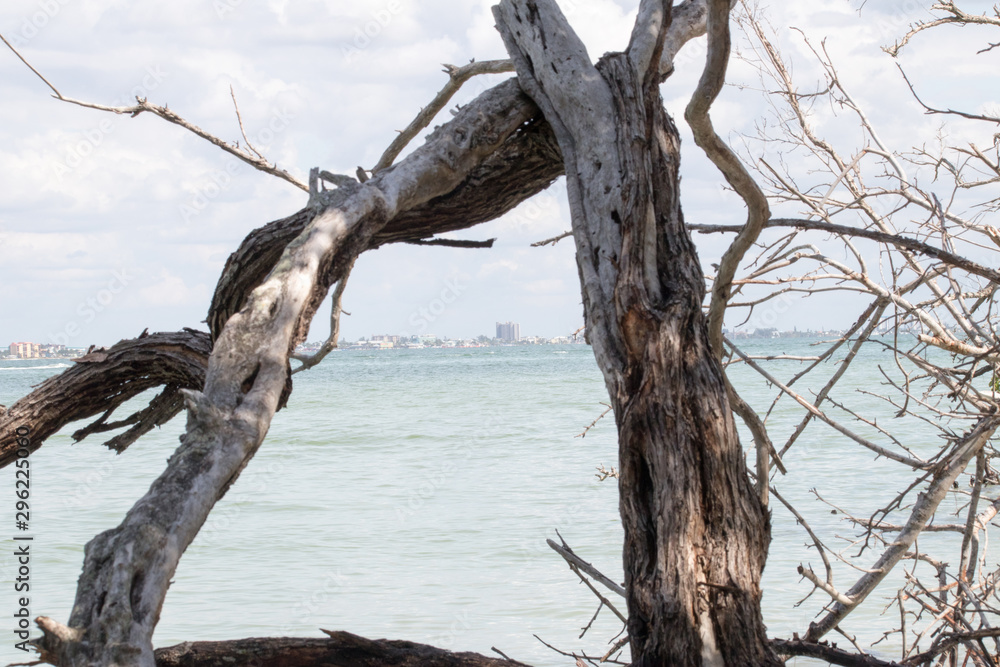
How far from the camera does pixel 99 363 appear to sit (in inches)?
103

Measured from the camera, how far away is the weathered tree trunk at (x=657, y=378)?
1.75 m

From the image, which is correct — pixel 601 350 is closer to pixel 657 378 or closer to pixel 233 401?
pixel 657 378

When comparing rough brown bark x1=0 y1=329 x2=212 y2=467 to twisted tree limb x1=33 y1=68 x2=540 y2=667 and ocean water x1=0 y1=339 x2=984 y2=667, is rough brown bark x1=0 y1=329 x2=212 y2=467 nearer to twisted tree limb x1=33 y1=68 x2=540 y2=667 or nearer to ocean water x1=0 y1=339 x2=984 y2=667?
twisted tree limb x1=33 y1=68 x2=540 y2=667

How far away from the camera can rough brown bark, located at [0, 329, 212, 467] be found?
2.60 m

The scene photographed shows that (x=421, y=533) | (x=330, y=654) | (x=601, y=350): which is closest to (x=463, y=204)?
(x=601, y=350)

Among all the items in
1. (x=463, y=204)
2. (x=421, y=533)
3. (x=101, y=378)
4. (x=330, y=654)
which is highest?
(x=463, y=204)

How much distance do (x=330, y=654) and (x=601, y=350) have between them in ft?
3.22

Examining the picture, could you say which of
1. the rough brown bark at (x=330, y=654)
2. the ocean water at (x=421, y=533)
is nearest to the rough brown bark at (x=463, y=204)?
the rough brown bark at (x=330, y=654)

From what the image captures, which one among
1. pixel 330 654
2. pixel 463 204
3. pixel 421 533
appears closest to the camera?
pixel 330 654

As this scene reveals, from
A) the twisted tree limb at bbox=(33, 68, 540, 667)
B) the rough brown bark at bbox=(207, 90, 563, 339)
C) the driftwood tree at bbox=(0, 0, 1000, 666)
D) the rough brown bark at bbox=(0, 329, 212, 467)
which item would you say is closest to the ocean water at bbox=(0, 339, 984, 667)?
the driftwood tree at bbox=(0, 0, 1000, 666)

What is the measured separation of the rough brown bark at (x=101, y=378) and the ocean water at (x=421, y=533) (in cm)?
191

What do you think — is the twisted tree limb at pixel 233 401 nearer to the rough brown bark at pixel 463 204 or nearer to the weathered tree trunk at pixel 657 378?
the rough brown bark at pixel 463 204

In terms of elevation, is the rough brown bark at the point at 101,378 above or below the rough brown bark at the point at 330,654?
above

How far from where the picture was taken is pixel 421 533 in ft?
23.5
